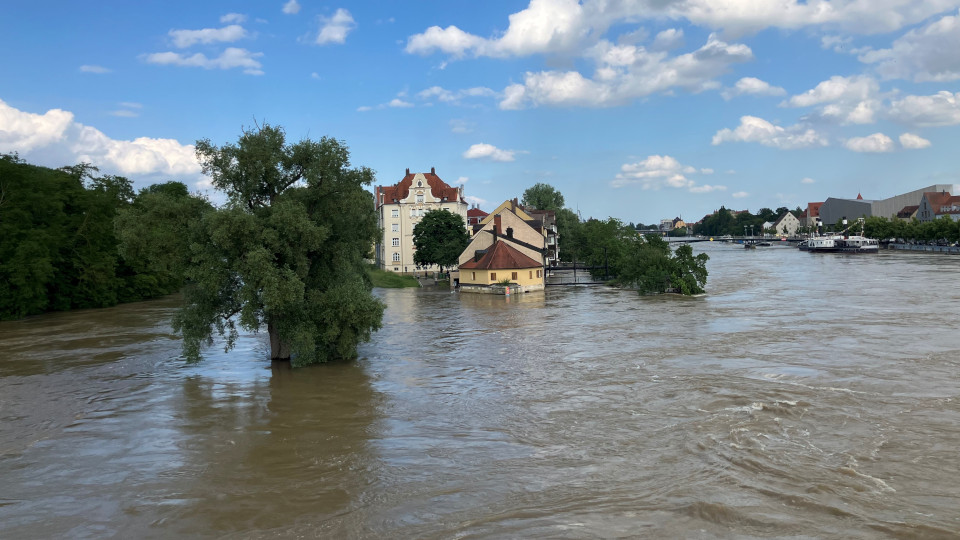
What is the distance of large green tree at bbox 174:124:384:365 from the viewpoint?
23.3 metres

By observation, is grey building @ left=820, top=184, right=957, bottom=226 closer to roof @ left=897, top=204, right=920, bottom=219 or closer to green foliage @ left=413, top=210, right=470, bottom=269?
roof @ left=897, top=204, right=920, bottom=219

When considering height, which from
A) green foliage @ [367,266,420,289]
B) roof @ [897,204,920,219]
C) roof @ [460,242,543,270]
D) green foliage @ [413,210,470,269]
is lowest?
green foliage @ [367,266,420,289]

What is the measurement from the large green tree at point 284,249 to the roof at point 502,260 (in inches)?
1258

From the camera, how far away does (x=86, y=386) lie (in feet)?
77.6

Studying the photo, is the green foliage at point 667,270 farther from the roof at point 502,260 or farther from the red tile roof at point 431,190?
the red tile roof at point 431,190

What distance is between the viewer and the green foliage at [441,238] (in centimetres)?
6956

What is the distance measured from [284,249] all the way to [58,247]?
112ft

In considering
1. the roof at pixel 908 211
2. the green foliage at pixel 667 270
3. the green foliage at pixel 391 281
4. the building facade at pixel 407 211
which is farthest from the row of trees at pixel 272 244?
the roof at pixel 908 211

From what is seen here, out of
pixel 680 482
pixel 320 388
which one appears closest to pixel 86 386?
pixel 320 388

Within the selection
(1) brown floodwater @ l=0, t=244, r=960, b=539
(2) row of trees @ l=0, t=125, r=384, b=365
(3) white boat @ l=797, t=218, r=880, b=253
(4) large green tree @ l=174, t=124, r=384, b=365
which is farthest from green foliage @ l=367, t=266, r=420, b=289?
(3) white boat @ l=797, t=218, r=880, b=253

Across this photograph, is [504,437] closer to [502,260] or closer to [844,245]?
[502,260]

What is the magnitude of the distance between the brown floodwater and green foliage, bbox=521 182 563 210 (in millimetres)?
100205

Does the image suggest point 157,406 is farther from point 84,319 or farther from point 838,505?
point 84,319

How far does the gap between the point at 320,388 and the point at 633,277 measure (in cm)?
3967
